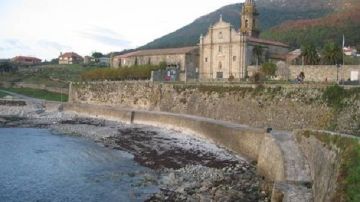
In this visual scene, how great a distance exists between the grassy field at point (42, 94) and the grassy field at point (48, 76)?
14.7ft

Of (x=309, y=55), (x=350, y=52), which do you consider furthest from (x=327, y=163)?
(x=350, y=52)

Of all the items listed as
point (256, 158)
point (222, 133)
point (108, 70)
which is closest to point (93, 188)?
point (256, 158)

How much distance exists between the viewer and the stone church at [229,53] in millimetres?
71875

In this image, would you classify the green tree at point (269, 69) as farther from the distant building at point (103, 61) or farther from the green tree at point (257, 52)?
the distant building at point (103, 61)

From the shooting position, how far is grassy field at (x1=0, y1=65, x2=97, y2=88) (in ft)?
380

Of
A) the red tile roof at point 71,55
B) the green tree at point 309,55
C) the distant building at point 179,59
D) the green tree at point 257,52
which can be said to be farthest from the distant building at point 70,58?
the green tree at point 309,55

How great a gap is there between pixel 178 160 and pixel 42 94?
73.3 metres

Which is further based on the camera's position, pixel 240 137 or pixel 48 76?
pixel 48 76

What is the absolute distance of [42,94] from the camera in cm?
10350

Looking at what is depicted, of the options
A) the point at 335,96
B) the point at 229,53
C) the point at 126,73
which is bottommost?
the point at 335,96

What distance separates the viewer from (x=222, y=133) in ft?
136

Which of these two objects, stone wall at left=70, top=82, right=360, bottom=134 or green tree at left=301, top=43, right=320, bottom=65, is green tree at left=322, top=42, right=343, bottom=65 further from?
stone wall at left=70, top=82, right=360, bottom=134

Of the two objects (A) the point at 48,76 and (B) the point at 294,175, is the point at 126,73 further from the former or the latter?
(B) the point at 294,175

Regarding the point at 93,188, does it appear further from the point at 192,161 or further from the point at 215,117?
the point at 215,117
